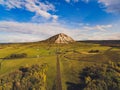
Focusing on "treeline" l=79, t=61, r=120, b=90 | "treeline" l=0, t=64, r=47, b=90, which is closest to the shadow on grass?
"treeline" l=79, t=61, r=120, b=90

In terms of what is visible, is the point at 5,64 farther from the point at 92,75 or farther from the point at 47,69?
the point at 92,75

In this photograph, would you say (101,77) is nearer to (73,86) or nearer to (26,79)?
(73,86)

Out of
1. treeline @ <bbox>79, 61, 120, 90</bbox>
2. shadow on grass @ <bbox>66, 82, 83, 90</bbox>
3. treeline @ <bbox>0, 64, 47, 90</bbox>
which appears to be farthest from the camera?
treeline @ <bbox>0, 64, 47, 90</bbox>

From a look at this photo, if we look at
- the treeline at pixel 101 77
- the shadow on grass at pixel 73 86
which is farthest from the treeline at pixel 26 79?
the treeline at pixel 101 77

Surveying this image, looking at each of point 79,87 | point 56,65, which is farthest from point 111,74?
point 56,65

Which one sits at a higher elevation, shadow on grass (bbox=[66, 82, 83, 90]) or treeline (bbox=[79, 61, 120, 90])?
treeline (bbox=[79, 61, 120, 90])

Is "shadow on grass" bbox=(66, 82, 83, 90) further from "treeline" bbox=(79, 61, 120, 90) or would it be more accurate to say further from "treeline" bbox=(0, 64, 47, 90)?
"treeline" bbox=(0, 64, 47, 90)
